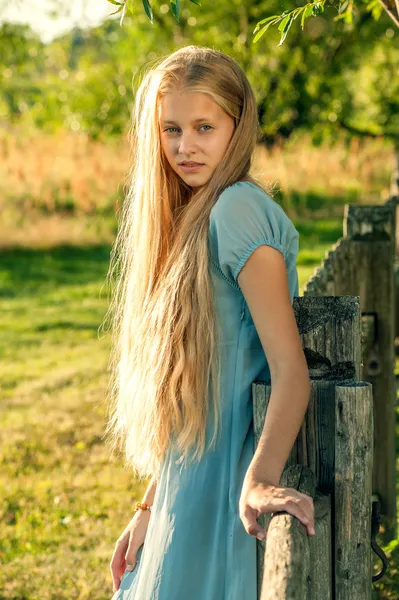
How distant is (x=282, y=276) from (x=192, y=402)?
328 mm

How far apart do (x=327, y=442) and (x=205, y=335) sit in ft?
1.10

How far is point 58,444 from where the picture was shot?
5477mm

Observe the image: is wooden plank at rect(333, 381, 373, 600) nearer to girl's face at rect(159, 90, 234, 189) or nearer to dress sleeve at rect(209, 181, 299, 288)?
dress sleeve at rect(209, 181, 299, 288)

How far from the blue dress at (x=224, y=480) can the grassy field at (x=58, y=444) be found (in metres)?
0.85

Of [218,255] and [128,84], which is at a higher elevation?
[128,84]

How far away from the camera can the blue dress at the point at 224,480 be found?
1.71 meters

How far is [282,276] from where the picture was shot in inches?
65.1

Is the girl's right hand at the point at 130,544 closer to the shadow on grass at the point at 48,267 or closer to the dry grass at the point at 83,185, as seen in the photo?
the shadow on grass at the point at 48,267

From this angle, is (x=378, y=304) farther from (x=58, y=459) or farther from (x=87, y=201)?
(x=87, y=201)

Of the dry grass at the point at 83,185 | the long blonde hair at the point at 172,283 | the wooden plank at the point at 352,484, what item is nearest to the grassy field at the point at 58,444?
the long blonde hair at the point at 172,283

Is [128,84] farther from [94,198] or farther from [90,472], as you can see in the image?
[90,472]

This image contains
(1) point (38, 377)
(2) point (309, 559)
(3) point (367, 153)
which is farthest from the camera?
(3) point (367, 153)

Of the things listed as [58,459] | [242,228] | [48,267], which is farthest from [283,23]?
[48,267]

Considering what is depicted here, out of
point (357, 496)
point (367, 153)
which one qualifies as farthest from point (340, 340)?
point (367, 153)
